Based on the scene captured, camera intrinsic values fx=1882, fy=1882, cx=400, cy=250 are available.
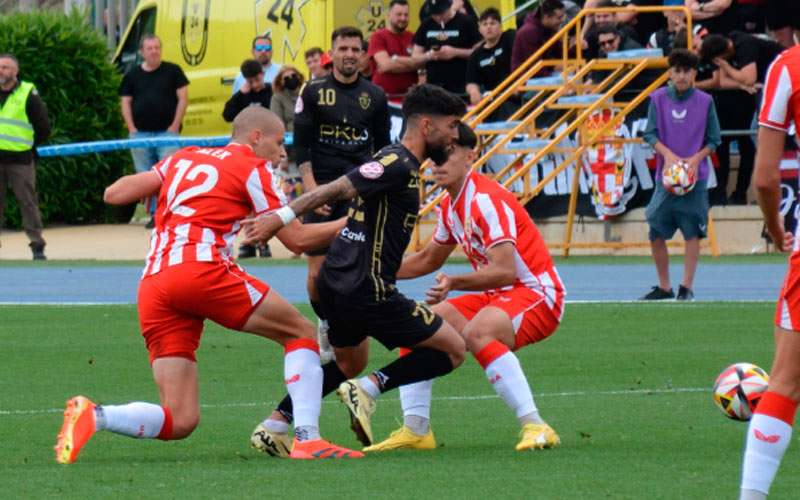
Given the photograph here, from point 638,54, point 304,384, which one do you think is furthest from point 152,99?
point 304,384

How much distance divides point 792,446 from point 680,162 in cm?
814

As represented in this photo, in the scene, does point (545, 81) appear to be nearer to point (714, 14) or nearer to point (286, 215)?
point (714, 14)

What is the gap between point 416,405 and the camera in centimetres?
897

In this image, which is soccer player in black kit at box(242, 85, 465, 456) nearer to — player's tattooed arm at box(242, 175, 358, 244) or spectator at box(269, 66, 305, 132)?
player's tattooed arm at box(242, 175, 358, 244)

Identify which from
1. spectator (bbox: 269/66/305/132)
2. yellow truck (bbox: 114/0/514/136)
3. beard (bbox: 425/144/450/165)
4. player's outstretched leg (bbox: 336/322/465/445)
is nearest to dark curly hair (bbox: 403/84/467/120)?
beard (bbox: 425/144/450/165)

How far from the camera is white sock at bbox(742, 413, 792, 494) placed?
249 inches

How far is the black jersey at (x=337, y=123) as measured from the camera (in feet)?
43.5

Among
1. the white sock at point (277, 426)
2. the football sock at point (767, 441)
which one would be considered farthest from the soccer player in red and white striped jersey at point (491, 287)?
the football sock at point (767, 441)

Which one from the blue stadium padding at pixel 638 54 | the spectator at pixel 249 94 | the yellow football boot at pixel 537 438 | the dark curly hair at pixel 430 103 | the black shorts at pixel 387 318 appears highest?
the dark curly hair at pixel 430 103

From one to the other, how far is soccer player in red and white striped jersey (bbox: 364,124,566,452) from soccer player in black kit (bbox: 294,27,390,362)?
4.06 metres

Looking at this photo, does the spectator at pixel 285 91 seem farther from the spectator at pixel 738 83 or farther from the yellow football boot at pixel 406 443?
the yellow football boot at pixel 406 443

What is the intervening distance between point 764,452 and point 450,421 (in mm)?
3625

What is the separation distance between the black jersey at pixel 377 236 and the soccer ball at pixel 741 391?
1.55m

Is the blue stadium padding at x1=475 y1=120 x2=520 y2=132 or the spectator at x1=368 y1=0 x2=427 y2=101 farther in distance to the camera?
the spectator at x1=368 y1=0 x2=427 y2=101
